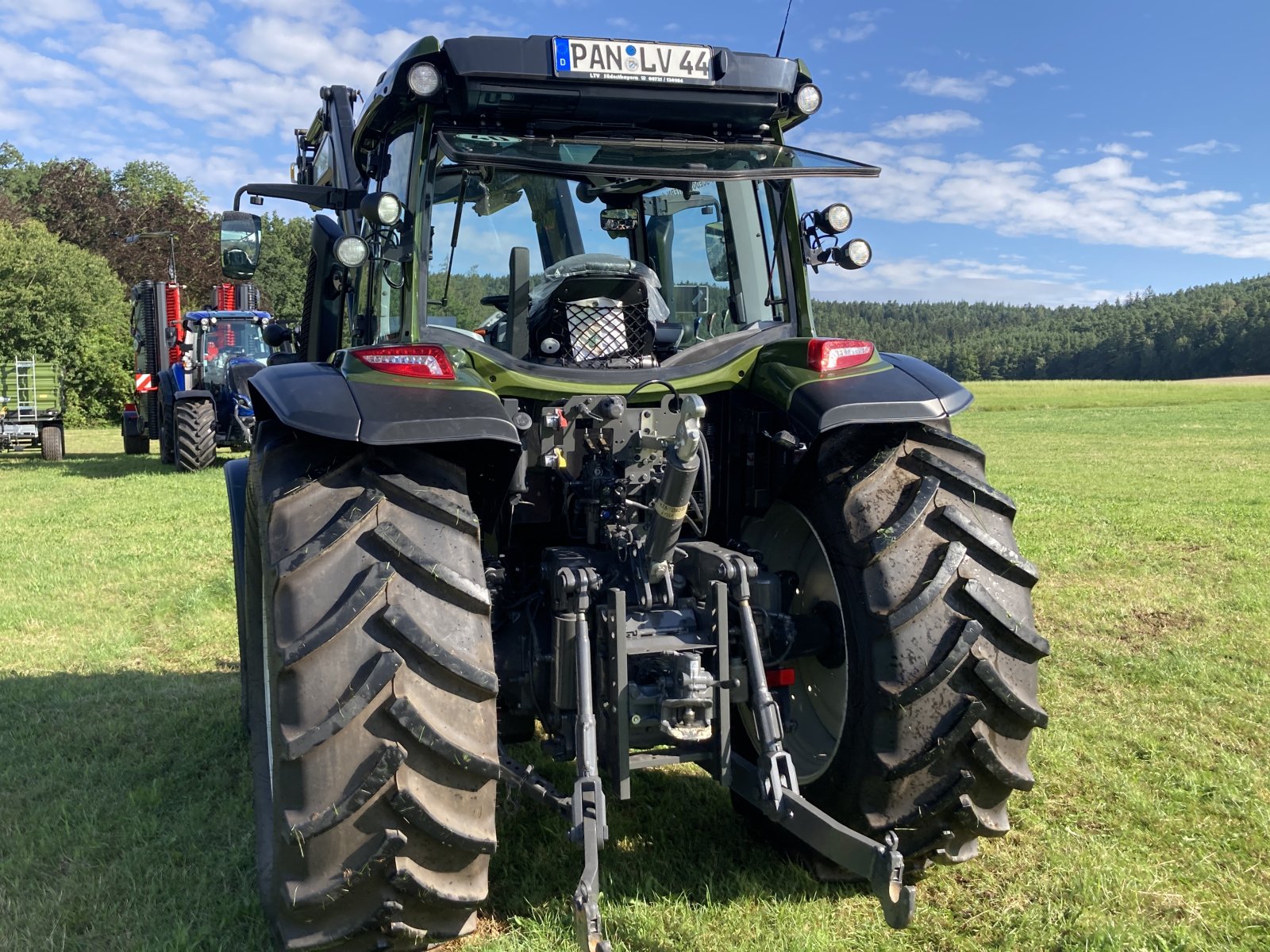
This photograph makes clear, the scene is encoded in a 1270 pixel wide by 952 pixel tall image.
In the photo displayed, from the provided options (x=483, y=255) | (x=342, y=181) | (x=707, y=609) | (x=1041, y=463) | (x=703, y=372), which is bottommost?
(x=1041, y=463)

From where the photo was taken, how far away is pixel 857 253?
3736mm

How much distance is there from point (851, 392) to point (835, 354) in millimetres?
189

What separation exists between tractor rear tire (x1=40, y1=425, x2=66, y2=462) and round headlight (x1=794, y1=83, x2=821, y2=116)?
22209 mm

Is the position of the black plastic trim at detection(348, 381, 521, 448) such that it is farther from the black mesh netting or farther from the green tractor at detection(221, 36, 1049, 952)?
the black mesh netting

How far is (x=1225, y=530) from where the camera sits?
9.98 meters

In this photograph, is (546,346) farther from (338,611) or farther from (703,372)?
(338,611)

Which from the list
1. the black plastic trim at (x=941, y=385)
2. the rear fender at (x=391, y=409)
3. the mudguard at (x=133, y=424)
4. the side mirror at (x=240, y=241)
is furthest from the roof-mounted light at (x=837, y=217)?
the mudguard at (x=133, y=424)

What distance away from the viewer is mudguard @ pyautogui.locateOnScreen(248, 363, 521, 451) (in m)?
2.68

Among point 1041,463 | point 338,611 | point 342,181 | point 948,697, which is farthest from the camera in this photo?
point 1041,463

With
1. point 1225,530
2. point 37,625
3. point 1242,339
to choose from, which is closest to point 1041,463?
point 1225,530

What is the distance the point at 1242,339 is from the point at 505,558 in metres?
97.6

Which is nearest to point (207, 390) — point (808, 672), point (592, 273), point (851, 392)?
point (592, 273)

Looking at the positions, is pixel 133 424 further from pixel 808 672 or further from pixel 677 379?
pixel 808 672

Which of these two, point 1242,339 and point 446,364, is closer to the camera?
point 446,364
